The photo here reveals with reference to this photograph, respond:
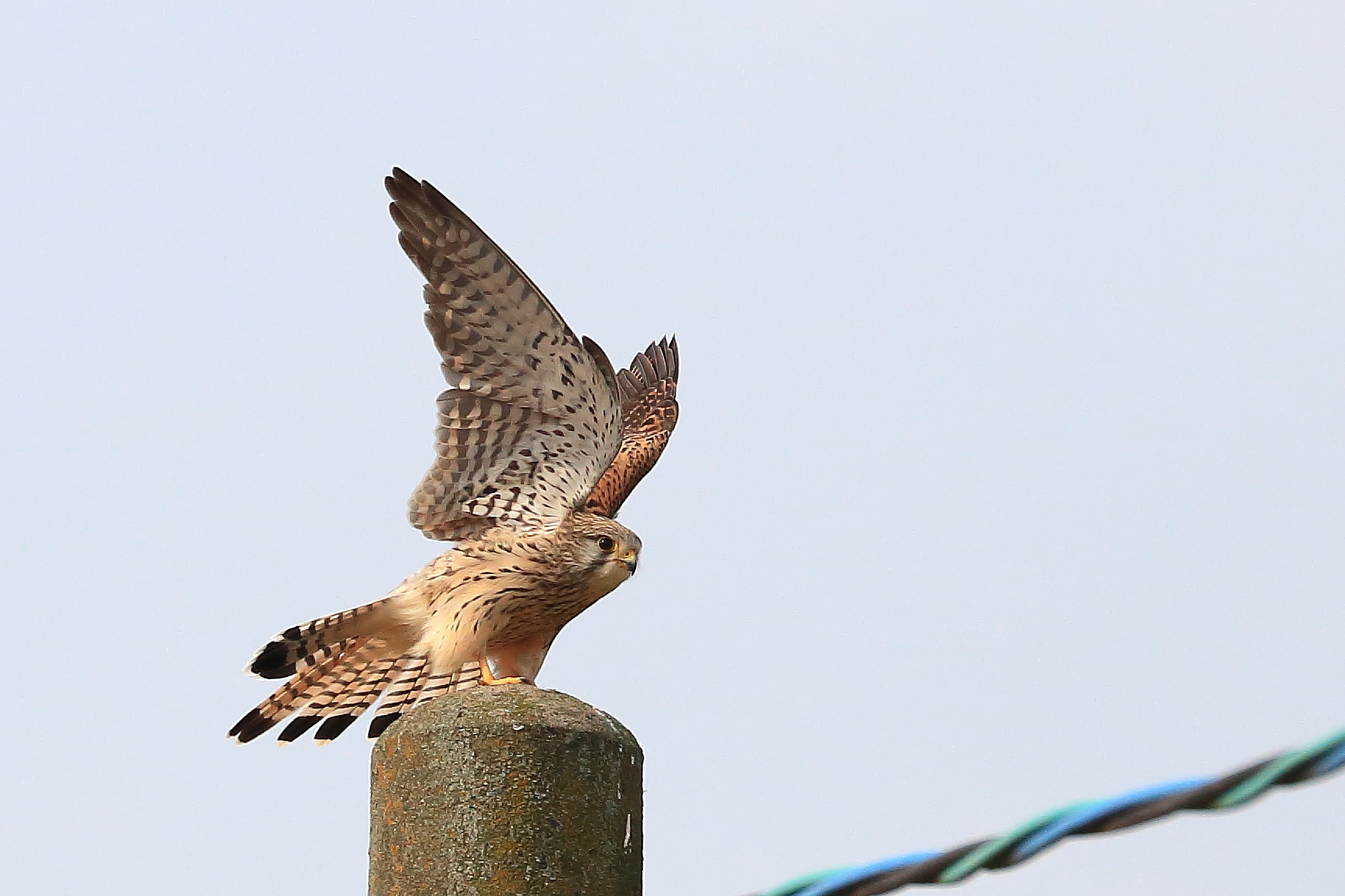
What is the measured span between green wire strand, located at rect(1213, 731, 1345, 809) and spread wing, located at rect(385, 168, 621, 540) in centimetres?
476

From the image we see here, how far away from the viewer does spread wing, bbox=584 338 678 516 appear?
23.8 feet

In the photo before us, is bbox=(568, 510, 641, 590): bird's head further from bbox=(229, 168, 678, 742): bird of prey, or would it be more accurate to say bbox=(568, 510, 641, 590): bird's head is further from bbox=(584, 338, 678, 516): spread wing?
bbox=(584, 338, 678, 516): spread wing

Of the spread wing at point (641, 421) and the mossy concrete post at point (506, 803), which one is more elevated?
the spread wing at point (641, 421)

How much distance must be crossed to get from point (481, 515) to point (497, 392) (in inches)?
18.9

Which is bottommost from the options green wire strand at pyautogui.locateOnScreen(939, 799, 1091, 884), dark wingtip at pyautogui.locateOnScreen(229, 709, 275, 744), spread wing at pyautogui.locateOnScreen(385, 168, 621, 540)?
green wire strand at pyautogui.locateOnScreen(939, 799, 1091, 884)

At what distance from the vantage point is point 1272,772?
44.1 inches

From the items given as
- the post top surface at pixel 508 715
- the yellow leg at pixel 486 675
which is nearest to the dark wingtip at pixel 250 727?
the yellow leg at pixel 486 675

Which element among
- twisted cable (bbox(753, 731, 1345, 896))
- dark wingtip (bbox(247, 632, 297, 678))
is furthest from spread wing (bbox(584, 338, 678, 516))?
twisted cable (bbox(753, 731, 1345, 896))

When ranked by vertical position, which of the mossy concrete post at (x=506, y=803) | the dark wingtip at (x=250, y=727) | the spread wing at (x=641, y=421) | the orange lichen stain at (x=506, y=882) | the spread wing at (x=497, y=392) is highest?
the spread wing at (x=641, y=421)

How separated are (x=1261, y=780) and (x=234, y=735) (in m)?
5.29

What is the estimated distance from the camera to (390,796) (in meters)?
2.95

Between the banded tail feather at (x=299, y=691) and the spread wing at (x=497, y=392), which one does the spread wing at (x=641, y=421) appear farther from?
the banded tail feather at (x=299, y=691)

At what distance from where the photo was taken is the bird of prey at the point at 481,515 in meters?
5.79

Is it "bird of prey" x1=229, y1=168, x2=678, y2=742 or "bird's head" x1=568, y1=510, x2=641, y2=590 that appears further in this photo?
"bird's head" x1=568, y1=510, x2=641, y2=590
